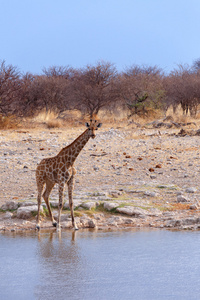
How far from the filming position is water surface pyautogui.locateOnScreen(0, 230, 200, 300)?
451 cm

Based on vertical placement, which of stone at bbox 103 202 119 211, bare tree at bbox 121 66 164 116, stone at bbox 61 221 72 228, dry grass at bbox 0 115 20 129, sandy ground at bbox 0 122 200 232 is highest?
bare tree at bbox 121 66 164 116

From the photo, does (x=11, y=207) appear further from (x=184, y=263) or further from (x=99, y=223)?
(x=184, y=263)

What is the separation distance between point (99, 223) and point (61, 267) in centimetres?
261

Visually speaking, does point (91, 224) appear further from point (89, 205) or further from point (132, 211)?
point (132, 211)

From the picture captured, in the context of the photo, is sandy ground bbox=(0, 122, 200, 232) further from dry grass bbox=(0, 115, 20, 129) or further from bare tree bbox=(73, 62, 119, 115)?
bare tree bbox=(73, 62, 119, 115)

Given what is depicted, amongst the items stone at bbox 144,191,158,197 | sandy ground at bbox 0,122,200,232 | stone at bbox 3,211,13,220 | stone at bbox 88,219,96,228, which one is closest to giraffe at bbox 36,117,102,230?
stone at bbox 88,219,96,228

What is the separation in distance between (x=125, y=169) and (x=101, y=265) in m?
7.06

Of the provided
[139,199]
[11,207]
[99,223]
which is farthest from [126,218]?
[11,207]

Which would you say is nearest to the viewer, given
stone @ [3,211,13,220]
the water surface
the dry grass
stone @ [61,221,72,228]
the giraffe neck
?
the water surface

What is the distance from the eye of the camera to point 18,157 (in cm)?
1359

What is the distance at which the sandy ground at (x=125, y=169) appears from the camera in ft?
30.9

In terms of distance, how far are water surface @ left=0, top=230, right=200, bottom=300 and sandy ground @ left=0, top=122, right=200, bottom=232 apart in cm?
134

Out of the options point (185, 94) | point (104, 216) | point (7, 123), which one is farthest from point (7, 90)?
point (104, 216)

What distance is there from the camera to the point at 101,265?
216 inches
